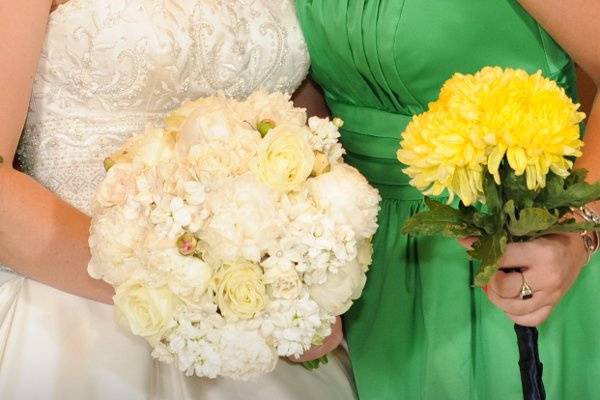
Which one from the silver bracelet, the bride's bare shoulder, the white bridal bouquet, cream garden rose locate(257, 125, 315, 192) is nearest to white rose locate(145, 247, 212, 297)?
the white bridal bouquet

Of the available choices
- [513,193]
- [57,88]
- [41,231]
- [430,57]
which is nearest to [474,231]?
[513,193]

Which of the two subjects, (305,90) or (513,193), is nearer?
(513,193)

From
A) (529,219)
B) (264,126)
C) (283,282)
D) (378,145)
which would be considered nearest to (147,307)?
(283,282)

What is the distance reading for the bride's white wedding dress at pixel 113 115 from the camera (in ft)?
4.36

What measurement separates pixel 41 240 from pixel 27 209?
5cm

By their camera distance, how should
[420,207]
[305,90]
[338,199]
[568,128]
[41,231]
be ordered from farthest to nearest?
[305,90], [420,207], [41,231], [338,199], [568,128]

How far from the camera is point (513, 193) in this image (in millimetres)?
996

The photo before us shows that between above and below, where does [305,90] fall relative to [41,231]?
above

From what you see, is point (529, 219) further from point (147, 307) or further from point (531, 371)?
point (147, 307)

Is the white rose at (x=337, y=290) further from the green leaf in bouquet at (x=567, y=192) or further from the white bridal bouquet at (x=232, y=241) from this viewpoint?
the green leaf in bouquet at (x=567, y=192)

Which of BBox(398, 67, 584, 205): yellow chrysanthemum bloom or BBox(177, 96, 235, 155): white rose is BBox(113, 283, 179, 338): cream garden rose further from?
BBox(398, 67, 584, 205): yellow chrysanthemum bloom

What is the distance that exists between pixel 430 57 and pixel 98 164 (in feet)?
2.06

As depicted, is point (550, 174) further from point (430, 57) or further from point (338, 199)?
point (430, 57)

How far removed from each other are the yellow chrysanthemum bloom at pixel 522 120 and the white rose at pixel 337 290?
28 centimetres
